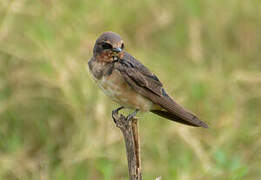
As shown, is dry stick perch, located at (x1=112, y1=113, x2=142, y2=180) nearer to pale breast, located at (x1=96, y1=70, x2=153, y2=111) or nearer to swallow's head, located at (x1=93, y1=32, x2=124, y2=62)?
pale breast, located at (x1=96, y1=70, x2=153, y2=111)

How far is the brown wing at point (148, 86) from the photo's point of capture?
13.3 ft

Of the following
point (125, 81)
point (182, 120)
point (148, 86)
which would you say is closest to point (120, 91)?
point (125, 81)

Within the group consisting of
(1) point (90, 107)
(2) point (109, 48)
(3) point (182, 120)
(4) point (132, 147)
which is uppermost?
(1) point (90, 107)

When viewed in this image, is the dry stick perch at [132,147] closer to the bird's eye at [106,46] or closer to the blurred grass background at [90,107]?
the bird's eye at [106,46]

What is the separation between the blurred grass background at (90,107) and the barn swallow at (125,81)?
778mm

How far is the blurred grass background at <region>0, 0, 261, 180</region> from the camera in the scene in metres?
5.58

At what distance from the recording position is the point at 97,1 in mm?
7430

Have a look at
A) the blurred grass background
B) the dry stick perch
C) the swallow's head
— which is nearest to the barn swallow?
the swallow's head

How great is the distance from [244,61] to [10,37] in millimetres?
3019

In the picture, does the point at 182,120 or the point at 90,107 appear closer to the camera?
the point at 182,120

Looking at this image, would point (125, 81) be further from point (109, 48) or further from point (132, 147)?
point (132, 147)

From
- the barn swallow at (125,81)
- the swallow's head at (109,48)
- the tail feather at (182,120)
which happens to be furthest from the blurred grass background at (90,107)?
the swallow's head at (109,48)

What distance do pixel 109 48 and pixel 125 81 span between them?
26cm

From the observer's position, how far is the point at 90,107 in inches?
232
